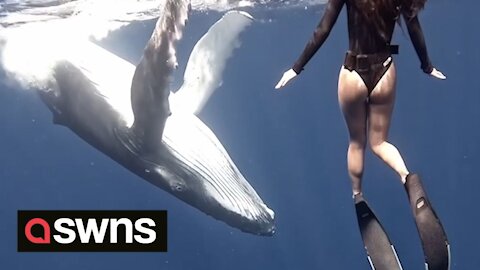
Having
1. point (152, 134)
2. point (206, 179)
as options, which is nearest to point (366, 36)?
point (152, 134)


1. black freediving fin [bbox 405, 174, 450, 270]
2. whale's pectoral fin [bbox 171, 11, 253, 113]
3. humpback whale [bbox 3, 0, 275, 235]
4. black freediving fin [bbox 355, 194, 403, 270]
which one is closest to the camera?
black freediving fin [bbox 405, 174, 450, 270]

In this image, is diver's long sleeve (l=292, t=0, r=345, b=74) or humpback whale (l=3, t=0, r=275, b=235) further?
humpback whale (l=3, t=0, r=275, b=235)

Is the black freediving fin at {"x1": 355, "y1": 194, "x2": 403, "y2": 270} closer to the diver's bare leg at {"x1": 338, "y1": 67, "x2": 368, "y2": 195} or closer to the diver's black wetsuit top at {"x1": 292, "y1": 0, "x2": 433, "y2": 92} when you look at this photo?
the diver's bare leg at {"x1": 338, "y1": 67, "x2": 368, "y2": 195}

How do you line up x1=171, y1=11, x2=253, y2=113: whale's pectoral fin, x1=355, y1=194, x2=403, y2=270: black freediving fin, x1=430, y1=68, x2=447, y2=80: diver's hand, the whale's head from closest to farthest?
x1=355, y1=194, x2=403, y2=270: black freediving fin, x1=430, y1=68, x2=447, y2=80: diver's hand, the whale's head, x1=171, y1=11, x2=253, y2=113: whale's pectoral fin

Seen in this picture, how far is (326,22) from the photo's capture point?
5.19 meters

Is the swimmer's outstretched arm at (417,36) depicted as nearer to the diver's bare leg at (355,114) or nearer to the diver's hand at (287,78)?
the diver's bare leg at (355,114)

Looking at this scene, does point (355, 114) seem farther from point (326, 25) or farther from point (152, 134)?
point (152, 134)

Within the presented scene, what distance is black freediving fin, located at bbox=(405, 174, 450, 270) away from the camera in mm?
4535

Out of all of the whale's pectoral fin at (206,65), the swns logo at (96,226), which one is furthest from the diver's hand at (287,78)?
the swns logo at (96,226)

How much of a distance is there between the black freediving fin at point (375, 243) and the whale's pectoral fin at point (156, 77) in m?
3.62

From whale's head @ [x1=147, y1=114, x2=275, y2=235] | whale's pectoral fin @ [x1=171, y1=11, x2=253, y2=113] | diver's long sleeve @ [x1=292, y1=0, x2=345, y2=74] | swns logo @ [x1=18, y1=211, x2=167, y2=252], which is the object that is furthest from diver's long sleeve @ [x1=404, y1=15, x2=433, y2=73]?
swns logo @ [x1=18, y1=211, x2=167, y2=252]

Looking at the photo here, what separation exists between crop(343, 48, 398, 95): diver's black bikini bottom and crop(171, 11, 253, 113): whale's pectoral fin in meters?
7.78

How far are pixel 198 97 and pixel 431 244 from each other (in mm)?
8876

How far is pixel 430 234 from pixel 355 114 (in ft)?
3.95
